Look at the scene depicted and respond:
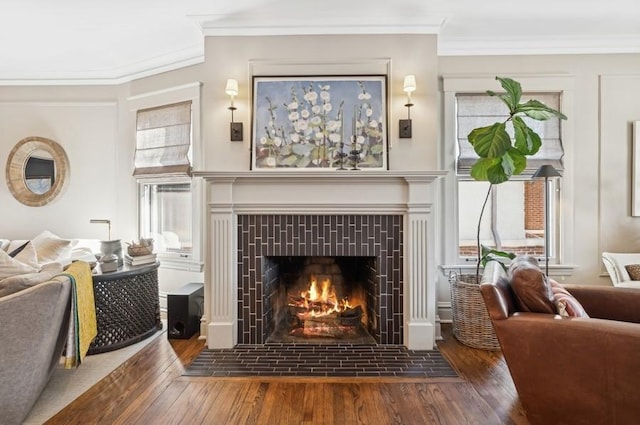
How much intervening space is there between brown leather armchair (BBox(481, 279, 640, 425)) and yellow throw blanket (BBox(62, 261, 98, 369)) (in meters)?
2.40

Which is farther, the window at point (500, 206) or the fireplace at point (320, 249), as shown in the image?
the window at point (500, 206)

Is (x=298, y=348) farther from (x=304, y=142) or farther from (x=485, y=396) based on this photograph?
(x=304, y=142)

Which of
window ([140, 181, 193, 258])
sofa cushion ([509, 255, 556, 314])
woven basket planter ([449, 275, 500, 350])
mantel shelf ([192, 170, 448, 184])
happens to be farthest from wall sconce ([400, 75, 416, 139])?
window ([140, 181, 193, 258])

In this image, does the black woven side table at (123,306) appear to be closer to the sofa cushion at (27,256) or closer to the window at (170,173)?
the sofa cushion at (27,256)

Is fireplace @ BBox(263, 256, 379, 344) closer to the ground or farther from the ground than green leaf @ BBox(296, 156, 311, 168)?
closer to the ground

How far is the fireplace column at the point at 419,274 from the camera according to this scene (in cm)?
276

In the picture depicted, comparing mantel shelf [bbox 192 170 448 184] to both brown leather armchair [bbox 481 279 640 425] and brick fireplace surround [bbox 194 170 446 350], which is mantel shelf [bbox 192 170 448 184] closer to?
brick fireplace surround [bbox 194 170 446 350]

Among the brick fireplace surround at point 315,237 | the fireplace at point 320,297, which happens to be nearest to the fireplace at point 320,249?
the brick fireplace surround at point 315,237

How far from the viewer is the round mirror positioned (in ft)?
13.2

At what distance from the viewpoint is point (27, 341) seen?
1.83 metres

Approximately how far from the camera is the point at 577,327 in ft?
5.28

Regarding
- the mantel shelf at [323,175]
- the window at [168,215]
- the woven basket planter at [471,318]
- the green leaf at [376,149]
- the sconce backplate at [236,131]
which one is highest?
the sconce backplate at [236,131]

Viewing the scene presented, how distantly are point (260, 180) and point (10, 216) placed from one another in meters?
3.45

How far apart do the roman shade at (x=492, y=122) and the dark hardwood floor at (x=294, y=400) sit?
1.87m
